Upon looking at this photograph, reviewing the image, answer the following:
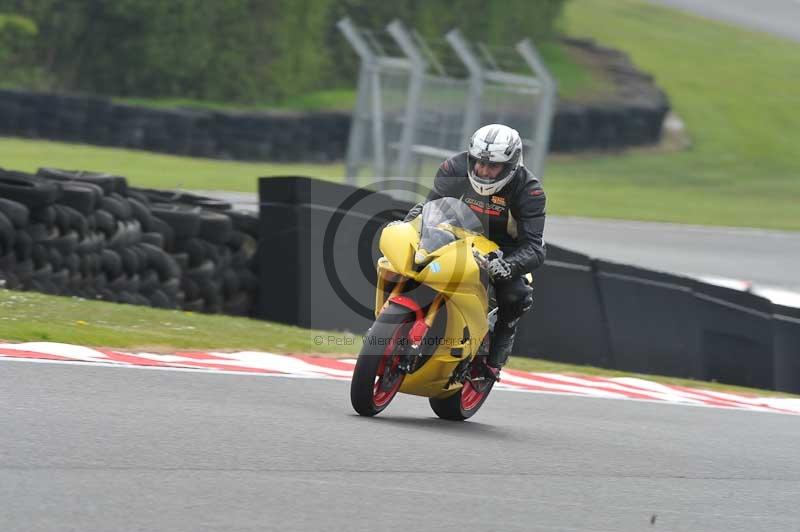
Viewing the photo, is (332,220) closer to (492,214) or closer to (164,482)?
(492,214)

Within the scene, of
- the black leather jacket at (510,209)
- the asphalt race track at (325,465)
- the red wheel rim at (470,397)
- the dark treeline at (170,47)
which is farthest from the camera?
the dark treeline at (170,47)

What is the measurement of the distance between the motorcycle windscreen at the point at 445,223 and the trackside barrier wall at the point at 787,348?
531 centimetres

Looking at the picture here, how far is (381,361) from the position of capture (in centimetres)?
680

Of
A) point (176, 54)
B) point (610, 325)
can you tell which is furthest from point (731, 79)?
point (610, 325)

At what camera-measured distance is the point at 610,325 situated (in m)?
11.6

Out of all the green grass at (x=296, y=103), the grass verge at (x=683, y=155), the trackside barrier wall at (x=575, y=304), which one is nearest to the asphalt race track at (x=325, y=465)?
the trackside barrier wall at (x=575, y=304)

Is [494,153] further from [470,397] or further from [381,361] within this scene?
[470,397]

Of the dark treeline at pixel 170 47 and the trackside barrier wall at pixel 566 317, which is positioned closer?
the trackside barrier wall at pixel 566 317

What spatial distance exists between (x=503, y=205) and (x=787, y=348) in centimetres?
532

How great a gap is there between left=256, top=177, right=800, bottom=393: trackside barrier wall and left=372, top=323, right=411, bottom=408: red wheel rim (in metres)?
3.85

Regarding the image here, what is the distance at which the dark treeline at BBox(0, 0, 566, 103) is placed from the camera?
26.0 m

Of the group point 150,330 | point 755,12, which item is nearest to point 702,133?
point 755,12

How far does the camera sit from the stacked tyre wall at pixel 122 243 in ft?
32.4

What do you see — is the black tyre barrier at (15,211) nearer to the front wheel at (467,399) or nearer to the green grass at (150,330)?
the green grass at (150,330)
